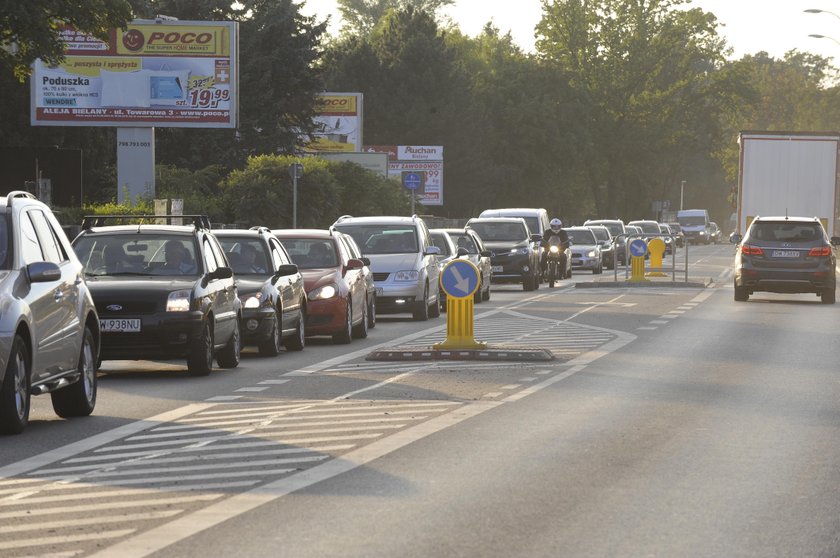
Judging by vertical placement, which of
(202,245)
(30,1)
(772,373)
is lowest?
(772,373)

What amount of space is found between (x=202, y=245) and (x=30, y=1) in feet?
39.3

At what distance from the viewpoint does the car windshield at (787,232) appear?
3478 cm

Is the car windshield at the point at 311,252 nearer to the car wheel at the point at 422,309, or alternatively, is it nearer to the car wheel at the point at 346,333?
the car wheel at the point at 346,333

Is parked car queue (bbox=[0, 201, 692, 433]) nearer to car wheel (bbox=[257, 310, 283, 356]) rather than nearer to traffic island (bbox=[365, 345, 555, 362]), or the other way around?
car wheel (bbox=[257, 310, 283, 356])

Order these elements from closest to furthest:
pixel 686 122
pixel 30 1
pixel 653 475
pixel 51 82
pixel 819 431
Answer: pixel 653 475, pixel 819 431, pixel 30 1, pixel 51 82, pixel 686 122

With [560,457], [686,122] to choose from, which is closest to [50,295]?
[560,457]

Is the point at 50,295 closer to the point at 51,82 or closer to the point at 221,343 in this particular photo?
the point at 221,343

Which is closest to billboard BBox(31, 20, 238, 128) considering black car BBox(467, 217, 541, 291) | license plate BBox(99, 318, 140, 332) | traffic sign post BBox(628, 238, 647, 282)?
black car BBox(467, 217, 541, 291)

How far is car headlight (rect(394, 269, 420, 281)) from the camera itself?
2862cm

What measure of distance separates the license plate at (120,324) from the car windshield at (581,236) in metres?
40.3

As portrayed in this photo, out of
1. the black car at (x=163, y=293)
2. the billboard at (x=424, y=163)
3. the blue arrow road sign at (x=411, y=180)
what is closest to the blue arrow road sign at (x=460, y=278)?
the black car at (x=163, y=293)

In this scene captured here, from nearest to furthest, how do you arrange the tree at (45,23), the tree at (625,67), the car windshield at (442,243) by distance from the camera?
the tree at (45,23)
the car windshield at (442,243)
the tree at (625,67)

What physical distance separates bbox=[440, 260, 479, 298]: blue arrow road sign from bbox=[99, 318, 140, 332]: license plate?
13.1 feet

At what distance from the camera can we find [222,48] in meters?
51.2
